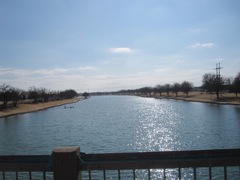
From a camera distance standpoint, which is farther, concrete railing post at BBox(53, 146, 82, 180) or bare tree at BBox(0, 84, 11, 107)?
bare tree at BBox(0, 84, 11, 107)

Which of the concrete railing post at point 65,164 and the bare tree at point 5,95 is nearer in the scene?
the concrete railing post at point 65,164

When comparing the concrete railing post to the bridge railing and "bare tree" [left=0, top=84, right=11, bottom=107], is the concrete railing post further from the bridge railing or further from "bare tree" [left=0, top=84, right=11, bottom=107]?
"bare tree" [left=0, top=84, right=11, bottom=107]

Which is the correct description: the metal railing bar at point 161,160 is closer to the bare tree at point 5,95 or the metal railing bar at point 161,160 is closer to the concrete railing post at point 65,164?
the concrete railing post at point 65,164

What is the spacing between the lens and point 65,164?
4543 mm

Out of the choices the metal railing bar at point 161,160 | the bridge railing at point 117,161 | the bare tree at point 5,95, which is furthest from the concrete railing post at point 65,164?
the bare tree at point 5,95

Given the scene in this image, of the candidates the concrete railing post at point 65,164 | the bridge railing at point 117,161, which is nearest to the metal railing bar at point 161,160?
the bridge railing at point 117,161

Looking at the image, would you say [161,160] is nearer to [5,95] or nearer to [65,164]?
[65,164]

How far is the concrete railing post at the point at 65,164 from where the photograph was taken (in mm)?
4520

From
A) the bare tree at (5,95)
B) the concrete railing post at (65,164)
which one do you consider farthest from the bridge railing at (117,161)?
the bare tree at (5,95)

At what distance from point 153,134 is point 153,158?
30760mm

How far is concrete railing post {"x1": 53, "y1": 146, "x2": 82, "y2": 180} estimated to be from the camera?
4520 millimetres

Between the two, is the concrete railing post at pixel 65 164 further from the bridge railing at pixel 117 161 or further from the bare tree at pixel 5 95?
the bare tree at pixel 5 95

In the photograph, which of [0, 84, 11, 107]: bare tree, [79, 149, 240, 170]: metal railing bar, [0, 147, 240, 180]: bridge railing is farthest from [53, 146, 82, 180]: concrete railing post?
[0, 84, 11, 107]: bare tree

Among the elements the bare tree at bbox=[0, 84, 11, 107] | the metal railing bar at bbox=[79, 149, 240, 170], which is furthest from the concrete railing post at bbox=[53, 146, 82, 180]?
the bare tree at bbox=[0, 84, 11, 107]
